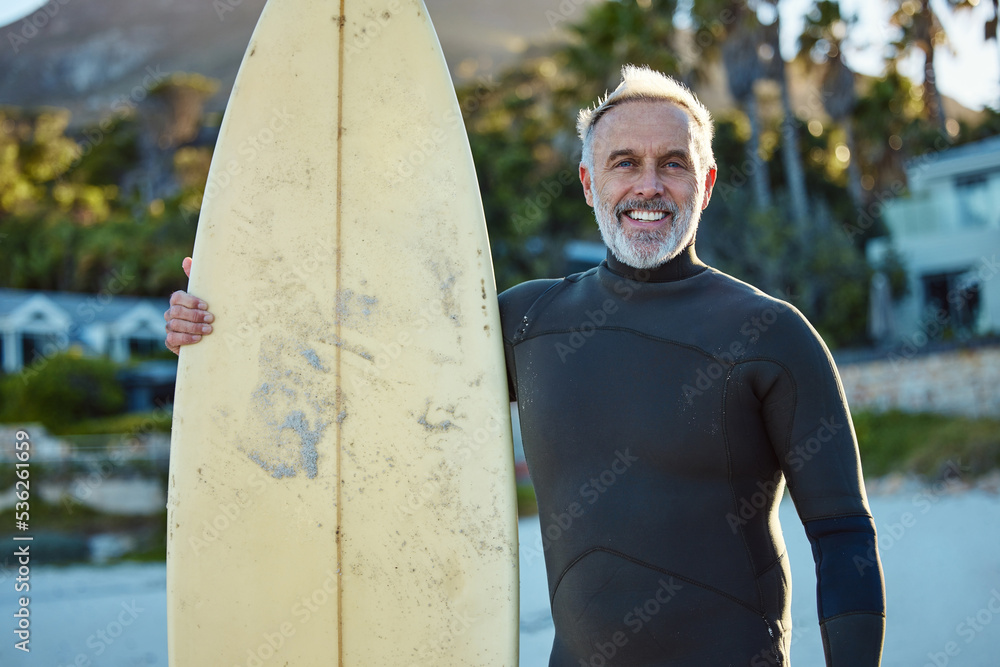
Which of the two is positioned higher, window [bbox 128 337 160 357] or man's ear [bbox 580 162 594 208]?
man's ear [bbox 580 162 594 208]

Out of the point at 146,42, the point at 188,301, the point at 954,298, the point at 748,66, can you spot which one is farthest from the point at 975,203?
the point at 146,42

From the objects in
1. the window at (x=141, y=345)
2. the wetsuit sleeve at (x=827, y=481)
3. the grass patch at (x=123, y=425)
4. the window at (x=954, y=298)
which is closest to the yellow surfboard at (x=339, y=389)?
the wetsuit sleeve at (x=827, y=481)

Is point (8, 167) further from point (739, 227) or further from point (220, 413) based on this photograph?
point (220, 413)

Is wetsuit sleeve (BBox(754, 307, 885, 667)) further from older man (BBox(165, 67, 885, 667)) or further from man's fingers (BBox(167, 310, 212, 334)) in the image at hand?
man's fingers (BBox(167, 310, 212, 334))

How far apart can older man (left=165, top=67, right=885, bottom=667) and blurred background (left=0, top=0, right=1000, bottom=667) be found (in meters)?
4.42

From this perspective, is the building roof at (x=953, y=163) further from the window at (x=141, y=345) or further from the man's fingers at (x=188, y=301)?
the window at (x=141, y=345)

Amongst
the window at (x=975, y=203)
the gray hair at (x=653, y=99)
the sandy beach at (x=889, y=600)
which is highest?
the window at (x=975, y=203)

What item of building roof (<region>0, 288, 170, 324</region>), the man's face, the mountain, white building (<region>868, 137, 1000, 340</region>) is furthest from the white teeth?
the mountain

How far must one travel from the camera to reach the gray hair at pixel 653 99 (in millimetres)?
1738

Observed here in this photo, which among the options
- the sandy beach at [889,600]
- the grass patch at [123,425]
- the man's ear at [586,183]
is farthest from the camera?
the grass patch at [123,425]

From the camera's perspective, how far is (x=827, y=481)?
4.82 feet

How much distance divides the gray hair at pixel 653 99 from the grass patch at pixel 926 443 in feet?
30.8

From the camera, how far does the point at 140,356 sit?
65.8ft

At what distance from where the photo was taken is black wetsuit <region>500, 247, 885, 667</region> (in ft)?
4.83
